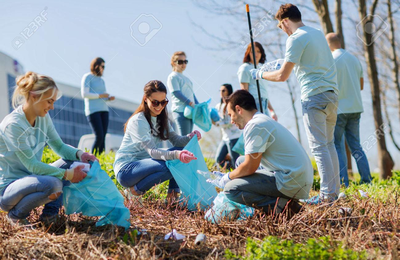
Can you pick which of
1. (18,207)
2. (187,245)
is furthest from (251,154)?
(18,207)

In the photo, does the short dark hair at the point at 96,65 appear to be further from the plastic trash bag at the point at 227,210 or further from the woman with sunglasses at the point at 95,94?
the plastic trash bag at the point at 227,210

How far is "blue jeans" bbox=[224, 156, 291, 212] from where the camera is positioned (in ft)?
10.6

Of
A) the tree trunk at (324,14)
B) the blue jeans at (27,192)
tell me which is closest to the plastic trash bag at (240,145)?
the blue jeans at (27,192)

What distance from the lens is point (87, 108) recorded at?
20.5 feet

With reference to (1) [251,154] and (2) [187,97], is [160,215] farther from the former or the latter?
(2) [187,97]

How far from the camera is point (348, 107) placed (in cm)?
528

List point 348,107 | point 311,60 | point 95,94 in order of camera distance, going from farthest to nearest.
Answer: point 95,94, point 348,107, point 311,60

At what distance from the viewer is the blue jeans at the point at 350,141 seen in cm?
533

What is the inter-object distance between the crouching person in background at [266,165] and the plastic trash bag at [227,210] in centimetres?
7

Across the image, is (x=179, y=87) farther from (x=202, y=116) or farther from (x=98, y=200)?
(x=98, y=200)

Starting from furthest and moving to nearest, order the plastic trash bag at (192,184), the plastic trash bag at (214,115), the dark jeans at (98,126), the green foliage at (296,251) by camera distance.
A: the dark jeans at (98,126) → the plastic trash bag at (214,115) → the plastic trash bag at (192,184) → the green foliage at (296,251)

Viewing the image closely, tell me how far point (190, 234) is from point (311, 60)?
1.92 meters

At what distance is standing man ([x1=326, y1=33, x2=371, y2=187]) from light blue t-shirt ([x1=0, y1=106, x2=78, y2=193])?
3.64 m

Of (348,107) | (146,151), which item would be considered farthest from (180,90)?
(348,107)
